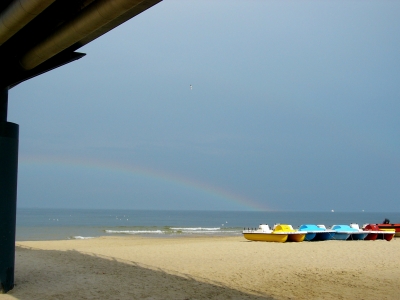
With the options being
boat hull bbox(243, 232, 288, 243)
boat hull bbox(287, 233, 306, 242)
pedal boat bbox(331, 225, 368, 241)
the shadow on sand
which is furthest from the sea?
the shadow on sand

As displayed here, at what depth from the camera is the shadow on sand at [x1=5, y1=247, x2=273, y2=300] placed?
10.2 m

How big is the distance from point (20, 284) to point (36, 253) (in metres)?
6.65

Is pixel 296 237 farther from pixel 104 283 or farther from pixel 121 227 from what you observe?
pixel 121 227

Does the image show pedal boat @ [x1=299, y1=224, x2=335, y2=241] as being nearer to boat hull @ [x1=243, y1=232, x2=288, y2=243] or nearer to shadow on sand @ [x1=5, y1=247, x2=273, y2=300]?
boat hull @ [x1=243, y1=232, x2=288, y2=243]

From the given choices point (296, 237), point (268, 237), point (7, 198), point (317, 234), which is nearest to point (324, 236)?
point (317, 234)

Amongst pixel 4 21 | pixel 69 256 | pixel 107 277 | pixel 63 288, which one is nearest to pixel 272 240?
pixel 69 256

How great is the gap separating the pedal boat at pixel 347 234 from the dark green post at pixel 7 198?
71.3 feet

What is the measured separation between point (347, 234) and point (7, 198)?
2268cm

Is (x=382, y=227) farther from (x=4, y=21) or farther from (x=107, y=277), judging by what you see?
(x=4, y=21)

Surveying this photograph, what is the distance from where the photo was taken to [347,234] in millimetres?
28516

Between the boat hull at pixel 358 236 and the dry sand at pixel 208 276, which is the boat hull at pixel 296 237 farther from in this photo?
the dry sand at pixel 208 276

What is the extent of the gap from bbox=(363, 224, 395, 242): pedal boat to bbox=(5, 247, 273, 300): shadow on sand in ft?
63.6

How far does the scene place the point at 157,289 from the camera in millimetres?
10953

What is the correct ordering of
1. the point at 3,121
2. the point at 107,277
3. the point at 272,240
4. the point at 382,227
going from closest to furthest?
the point at 3,121, the point at 107,277, the point at 272,240, the point at 382,227
